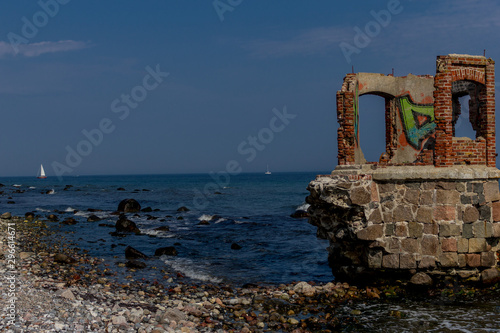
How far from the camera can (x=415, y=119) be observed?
14.6 metres

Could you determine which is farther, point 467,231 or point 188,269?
point 188,269

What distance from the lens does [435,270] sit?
11.0 m

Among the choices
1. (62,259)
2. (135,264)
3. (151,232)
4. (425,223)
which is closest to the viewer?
(425,223)

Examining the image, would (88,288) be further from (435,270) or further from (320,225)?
(435,270)

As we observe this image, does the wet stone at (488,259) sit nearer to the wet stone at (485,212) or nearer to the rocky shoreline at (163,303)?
the wet stone at (485,212)

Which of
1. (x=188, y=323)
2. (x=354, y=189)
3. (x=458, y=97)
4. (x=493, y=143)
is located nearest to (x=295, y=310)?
(x=188, y=323)

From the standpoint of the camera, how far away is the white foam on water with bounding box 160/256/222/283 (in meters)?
13.9

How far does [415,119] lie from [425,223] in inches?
188

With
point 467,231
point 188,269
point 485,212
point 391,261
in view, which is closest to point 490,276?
point 467,231

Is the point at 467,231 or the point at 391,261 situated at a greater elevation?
the point at 467,231

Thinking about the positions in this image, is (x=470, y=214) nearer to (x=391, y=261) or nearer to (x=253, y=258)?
(x=391, y=261)

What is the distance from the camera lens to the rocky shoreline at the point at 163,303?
8539mm

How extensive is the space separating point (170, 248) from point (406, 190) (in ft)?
34.0

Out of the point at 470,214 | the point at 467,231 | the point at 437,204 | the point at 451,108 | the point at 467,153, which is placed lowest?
the point at 467,231
